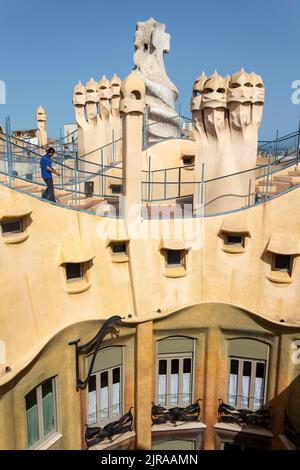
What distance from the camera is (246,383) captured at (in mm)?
13391

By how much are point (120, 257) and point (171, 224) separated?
87.3 inches

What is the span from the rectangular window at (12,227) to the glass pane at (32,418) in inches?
192

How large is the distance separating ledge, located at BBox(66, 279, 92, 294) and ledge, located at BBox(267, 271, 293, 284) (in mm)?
6598

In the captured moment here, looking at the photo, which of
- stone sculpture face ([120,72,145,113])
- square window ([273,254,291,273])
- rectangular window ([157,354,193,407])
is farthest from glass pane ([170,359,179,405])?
stone sculpture face ([120,72,145,113])

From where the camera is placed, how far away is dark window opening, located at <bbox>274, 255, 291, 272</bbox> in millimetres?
12758

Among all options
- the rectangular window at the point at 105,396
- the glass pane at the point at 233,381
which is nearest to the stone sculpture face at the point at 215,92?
the glass pane at the point at 233,381

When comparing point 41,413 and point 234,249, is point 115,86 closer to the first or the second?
point 234,249

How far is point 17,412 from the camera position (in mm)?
9852

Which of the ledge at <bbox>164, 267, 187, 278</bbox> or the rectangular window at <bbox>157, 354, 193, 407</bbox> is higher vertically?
Result: the ledge at <bbox>164, 267, 187, 278</bbox>

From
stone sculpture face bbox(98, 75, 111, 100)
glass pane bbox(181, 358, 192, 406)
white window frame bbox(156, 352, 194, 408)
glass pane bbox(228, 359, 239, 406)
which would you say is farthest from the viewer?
stone sculpture face bbox(98, 75, 111, 100)

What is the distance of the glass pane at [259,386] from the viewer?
1316cm

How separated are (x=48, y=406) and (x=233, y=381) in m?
6.92

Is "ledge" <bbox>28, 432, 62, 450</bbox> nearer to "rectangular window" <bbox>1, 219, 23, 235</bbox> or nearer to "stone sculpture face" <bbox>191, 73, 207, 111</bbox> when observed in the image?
"rectangular window" <bbox>1, 219, 23, 235</bbox>
